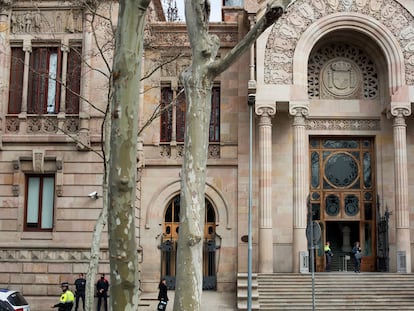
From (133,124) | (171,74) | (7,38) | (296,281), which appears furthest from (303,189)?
(133,124)

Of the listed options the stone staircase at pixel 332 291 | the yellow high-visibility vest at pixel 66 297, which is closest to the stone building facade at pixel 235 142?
the stone staircase at pixel 332 291

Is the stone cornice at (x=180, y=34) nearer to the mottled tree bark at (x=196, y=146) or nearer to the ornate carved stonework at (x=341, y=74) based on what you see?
the ornate carved stonework at (x=341, y=74)

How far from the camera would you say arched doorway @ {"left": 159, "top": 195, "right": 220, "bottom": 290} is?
27.9 m

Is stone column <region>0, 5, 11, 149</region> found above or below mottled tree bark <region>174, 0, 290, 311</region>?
above

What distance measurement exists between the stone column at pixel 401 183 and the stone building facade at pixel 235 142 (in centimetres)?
6

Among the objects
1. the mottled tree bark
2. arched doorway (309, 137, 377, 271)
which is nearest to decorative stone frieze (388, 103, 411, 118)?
arched doorway (309, 137, 377, 271)

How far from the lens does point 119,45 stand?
8055 mm

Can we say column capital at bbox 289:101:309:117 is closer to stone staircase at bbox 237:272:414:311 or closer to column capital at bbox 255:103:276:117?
column capital at bbox 255:103:276:117

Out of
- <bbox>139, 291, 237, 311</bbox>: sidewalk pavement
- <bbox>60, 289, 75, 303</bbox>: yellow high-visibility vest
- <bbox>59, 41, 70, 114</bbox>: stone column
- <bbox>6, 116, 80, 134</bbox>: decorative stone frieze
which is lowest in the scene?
<bbox>139, 291, 237, 311</bbox>: sidewalk pavement

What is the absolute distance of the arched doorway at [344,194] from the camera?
29219 mm

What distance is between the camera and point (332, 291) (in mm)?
24641

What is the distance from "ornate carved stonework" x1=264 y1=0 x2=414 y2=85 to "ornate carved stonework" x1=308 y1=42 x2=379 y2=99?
7.22 feet

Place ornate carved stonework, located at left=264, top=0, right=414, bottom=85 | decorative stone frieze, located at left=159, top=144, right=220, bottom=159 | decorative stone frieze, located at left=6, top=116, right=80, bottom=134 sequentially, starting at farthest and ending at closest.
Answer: decorative stone frieze, located at left=159, top=144, right=220, bottom=159 → ornate carved stonework, located at left=264, top=0, right=414, bottom=85 → decorative stone frieze, located at left=6, top=116, right=80, bottom=134

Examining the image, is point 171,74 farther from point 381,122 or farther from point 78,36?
point 381,122
